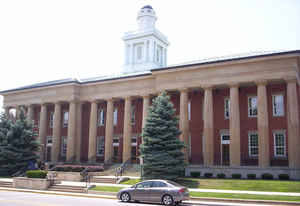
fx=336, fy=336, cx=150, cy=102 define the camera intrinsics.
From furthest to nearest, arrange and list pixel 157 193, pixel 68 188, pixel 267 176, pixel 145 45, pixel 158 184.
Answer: pixel 145 45
pixel 267 176
pixel 68 188
pixel 158 184
pixel 157 193

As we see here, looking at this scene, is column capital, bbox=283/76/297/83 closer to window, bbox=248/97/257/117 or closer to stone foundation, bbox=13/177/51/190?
window, bbox=248/97/257/117

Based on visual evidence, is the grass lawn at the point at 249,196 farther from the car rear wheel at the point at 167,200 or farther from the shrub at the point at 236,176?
the shrub at the point at 236,176

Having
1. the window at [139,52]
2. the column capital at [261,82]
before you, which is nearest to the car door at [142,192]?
the column capital at [261,82]

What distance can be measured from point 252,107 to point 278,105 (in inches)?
104

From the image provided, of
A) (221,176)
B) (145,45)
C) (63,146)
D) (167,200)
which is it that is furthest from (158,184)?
(145,45)

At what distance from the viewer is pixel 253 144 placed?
116 feet

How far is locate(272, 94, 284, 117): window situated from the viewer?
113 ft

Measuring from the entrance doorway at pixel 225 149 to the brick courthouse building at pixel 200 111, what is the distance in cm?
11

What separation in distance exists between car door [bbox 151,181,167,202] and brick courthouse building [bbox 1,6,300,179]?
1409cm

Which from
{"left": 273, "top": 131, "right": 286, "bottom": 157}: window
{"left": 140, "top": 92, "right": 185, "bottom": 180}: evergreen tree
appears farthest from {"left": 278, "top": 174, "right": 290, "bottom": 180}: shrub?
{"left": 140, "top": 92, "right": 185, "bottom": 180}: evergreen tree

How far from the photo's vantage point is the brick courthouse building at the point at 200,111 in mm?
31500

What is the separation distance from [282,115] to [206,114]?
7.76 metres

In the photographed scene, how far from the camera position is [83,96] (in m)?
45.0

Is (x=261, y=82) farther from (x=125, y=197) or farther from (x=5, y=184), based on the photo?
(x=5, y=184)
